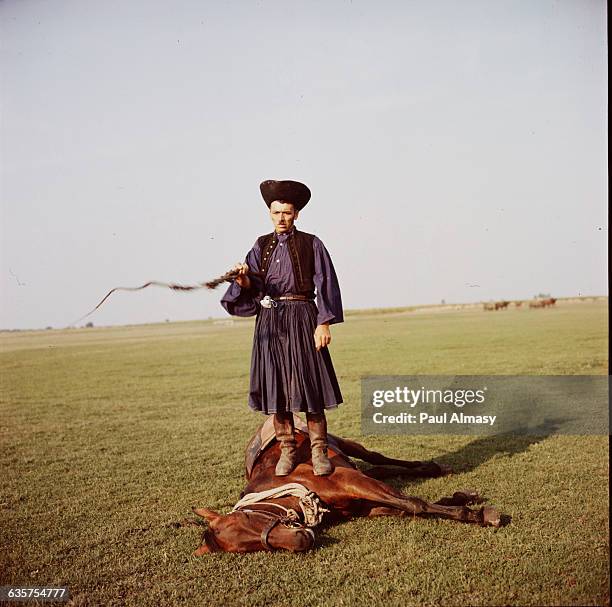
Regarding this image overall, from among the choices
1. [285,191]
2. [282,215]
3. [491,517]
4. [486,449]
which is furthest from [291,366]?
[486,449]

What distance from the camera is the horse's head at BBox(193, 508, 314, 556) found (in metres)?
3.67

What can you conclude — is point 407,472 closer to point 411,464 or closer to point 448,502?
point 411,464

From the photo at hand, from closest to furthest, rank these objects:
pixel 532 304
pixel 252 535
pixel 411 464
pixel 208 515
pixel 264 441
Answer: pixel 252 535 → pixel 208 515 → pixel 264 441 → pixel 411 464 → pixel 532 304

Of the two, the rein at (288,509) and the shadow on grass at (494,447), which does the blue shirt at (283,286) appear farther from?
the shadow on grass at (494,447)

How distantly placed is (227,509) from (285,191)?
2.29m

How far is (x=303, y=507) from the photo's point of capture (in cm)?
396

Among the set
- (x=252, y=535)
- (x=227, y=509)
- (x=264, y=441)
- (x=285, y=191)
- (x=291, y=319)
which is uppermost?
(x=285, y=191)

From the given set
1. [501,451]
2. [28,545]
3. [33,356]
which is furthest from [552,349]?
[33,356]

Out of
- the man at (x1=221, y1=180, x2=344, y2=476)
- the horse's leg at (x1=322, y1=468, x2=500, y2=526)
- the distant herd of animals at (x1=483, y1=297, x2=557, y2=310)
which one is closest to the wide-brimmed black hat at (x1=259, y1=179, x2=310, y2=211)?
the man at (x1=221, y1=180, x2=344, y2=476)

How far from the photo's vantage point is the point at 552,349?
13.3 m

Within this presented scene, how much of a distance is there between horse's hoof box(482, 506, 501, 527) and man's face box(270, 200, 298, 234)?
2192 millimetres

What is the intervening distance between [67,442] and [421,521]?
4628 millimetres

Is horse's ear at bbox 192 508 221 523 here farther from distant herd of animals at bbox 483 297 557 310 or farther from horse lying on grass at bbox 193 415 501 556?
distant herd of animals at bbox 483 297 557 310

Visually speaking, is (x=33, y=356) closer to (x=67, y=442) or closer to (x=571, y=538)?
(x=67, y=442)
